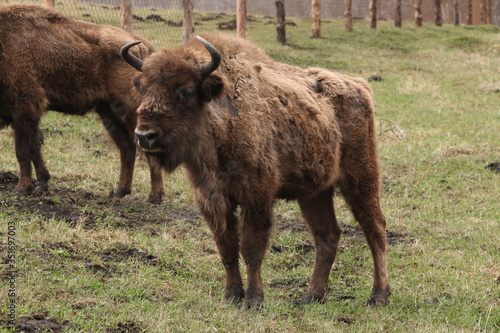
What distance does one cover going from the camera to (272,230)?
512 centimetres

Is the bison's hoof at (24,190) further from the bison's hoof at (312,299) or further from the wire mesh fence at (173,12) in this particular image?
the wire mesh fence at (173,12)

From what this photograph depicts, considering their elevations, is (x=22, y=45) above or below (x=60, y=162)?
above

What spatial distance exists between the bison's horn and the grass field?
1.13 meters

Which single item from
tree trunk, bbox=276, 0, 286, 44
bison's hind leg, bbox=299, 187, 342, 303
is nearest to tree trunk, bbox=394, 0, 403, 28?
tree trunk, bbox=276, 0, 286, 44

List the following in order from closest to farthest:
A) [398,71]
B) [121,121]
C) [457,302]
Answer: [457,302], [121,121], [398,71]

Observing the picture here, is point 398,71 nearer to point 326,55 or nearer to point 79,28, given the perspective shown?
point 326,55

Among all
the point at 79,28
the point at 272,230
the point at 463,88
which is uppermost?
the point at 79,28

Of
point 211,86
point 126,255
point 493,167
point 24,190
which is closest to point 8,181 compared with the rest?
point 24,190

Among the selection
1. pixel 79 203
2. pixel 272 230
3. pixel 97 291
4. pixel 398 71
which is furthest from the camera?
pixel 398 71

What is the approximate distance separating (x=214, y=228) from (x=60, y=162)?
4820 millimetres

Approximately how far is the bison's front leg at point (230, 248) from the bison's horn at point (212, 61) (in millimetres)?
1016

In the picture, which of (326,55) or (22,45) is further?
(326,55)

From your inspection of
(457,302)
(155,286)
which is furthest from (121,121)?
(457,302)

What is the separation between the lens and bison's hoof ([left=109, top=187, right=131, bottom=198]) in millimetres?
8043
